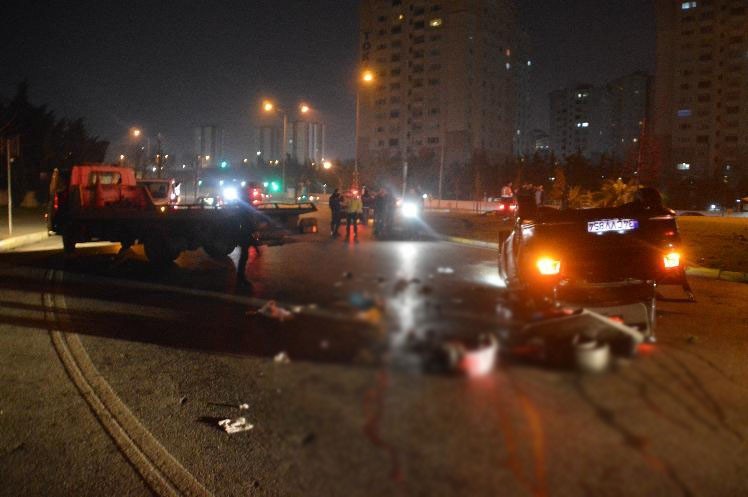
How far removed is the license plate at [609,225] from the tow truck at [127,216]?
6.58 m

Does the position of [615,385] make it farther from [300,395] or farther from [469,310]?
[300,395]

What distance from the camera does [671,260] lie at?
8.64ft

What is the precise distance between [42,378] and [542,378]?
5428 millimetres

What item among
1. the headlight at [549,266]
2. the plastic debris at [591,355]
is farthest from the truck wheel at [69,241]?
the plastic debris at [591,355]

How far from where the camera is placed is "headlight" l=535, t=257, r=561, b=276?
96.3 inches

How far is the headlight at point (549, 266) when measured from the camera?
8.03 ft

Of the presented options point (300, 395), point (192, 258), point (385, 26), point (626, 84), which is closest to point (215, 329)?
point (300, 395)

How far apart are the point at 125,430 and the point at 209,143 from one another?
8577 centimetres

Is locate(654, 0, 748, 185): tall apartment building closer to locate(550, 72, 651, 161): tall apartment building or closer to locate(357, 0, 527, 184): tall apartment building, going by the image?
locate(357, 0, 527, 184): tall apartment building

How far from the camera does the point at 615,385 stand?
1845 mm

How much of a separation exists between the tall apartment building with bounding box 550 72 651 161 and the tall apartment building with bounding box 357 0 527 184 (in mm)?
35210

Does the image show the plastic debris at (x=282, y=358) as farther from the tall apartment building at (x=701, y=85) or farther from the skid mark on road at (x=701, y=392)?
the tall apartment building at (x=701, y=85)

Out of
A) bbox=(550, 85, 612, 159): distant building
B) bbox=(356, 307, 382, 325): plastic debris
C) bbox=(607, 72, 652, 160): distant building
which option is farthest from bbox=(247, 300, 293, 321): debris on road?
bbox=(550, 85, 612, 159): distant building

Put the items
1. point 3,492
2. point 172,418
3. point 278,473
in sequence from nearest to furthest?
point 278,473, point 3,492, point 172,418
